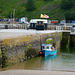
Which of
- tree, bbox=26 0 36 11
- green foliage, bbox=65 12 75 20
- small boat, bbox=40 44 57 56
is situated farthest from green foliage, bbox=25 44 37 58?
tree, bbox=26 0 36 11

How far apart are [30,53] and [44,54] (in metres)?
4.06

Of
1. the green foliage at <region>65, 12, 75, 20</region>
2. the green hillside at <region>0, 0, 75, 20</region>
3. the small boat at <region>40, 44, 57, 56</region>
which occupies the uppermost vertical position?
the green hillside at <region>0, 0, 75, 20</region>

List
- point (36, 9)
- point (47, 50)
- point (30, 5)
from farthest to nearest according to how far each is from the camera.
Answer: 1. point (36, 9)
2. point (30, 5)
3. point (47, 50)

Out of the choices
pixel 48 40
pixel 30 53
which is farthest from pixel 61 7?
pixel 30 53

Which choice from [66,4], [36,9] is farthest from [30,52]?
[36,9]

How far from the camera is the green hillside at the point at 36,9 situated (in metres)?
109

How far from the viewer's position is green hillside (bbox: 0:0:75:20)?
357ft

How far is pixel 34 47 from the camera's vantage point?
34.0 m

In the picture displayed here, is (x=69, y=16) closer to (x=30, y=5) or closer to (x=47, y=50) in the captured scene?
(x=30, y=5)

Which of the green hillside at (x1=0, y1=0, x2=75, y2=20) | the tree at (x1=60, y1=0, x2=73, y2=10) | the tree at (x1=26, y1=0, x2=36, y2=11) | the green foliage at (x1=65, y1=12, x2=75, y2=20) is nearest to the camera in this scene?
the green foliage at (x1=65, y1=12, x2=75, y2=20)

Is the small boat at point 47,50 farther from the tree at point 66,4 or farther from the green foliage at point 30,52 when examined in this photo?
the tree at point 66,4

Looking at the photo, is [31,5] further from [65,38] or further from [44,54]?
[44,54]

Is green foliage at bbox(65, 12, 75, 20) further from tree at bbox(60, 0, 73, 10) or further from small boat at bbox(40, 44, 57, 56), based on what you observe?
small boat at bbox(40, 44, 57, 56)

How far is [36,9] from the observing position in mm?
118688
